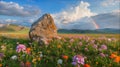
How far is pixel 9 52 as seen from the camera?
1259 centimetres

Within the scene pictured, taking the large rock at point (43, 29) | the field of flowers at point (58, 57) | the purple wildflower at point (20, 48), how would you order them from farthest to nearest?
the large rock at point (43, 29)
the purple wildflower at point (20, 48)
the field of flowers at point (58, 57)

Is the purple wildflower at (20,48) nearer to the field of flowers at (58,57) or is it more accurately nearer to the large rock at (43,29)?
the field of flowers at (58,57)

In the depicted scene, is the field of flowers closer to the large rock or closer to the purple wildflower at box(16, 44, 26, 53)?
the purple wildflower at box(16, 44, 26, 53)

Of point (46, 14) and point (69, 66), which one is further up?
point (46, 14)

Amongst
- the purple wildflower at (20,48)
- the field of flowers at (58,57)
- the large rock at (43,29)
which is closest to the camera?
the field of flowers at (58,57)

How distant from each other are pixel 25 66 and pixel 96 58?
319 centimetres

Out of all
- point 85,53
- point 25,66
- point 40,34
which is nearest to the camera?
point 25,66

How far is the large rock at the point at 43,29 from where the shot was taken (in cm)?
1753

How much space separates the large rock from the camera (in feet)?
57.5

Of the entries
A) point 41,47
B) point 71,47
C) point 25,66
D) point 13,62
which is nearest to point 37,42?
point 41,47

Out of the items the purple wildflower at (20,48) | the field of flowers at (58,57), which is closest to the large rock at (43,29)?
the field of flowers at (58,57)

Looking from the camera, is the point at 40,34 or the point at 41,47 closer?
the point at 41,47

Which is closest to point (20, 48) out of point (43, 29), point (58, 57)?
point (58, 57)

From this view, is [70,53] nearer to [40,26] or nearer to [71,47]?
[71,47]
